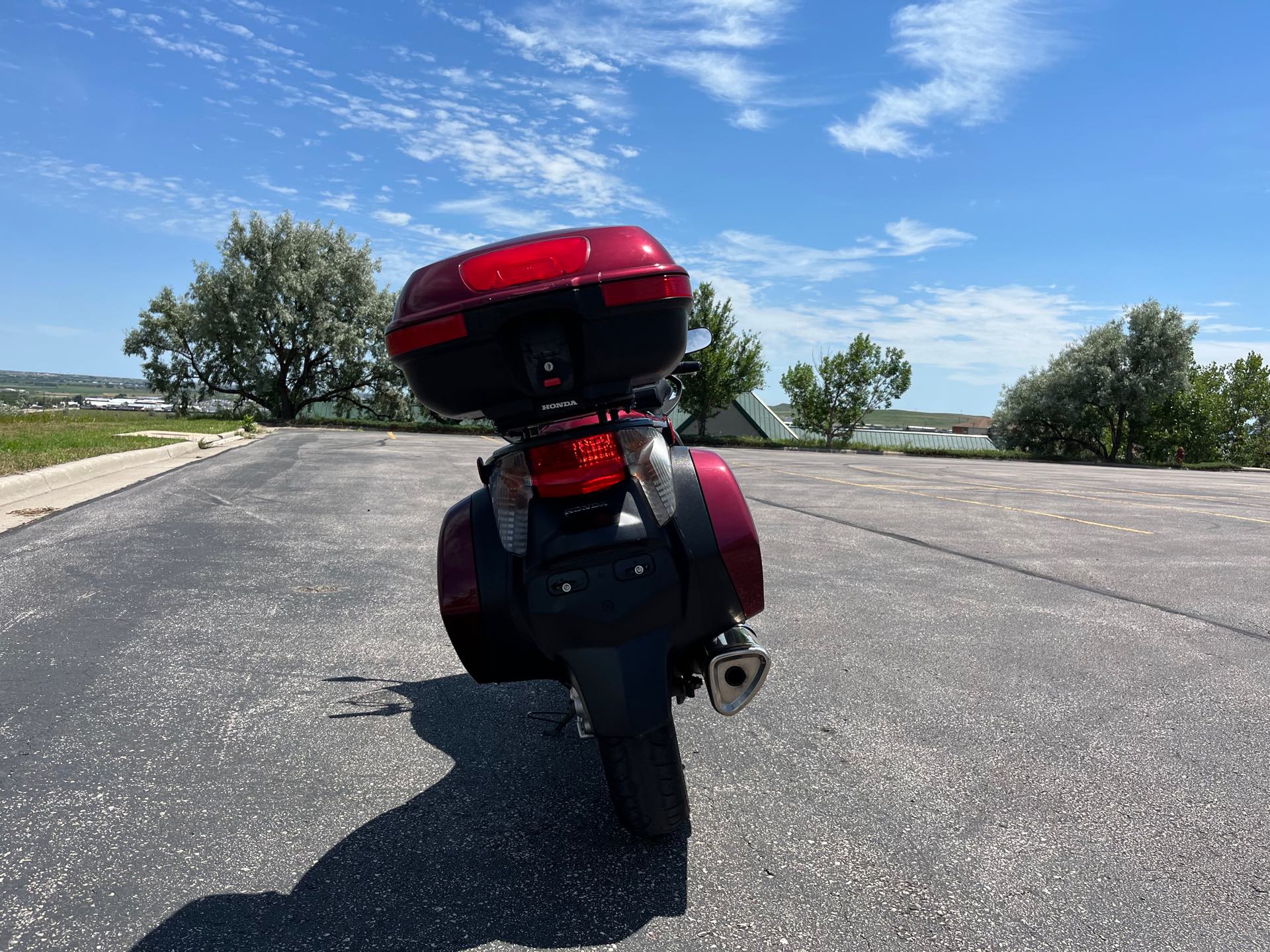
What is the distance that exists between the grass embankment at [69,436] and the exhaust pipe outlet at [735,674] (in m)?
Result: 9.29

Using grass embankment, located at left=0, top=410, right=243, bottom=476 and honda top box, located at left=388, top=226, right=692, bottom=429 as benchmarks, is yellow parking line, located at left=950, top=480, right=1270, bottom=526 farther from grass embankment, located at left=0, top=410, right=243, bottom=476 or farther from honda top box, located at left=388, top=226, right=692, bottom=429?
grass embankment, located at left=0, top=410, right=243, bottom=476

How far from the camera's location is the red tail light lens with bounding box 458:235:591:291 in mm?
2225

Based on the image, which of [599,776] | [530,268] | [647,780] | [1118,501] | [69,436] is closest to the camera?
[530,268]

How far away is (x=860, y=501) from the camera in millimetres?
11336

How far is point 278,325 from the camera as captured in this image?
4272 cm

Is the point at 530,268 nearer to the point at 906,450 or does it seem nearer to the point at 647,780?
the point at 647,780

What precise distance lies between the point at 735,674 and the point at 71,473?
33.6 ft

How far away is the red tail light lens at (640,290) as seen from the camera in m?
2.21

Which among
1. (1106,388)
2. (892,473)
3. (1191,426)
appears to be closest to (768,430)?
(1106,388)

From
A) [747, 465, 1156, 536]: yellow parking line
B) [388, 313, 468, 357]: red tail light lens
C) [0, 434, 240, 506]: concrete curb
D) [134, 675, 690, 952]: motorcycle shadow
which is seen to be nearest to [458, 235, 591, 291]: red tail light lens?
[388, 313, 468, 357]: red tail light lens

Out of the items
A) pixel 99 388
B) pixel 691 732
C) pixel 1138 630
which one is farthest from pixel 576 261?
pixel 99 388

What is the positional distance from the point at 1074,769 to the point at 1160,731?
2.24ft

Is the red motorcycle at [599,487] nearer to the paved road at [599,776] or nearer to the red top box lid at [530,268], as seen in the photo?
the red top box lid at [530,268]

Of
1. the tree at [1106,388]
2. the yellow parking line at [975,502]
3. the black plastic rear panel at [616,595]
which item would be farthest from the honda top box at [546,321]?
the tree at [1106,388]
